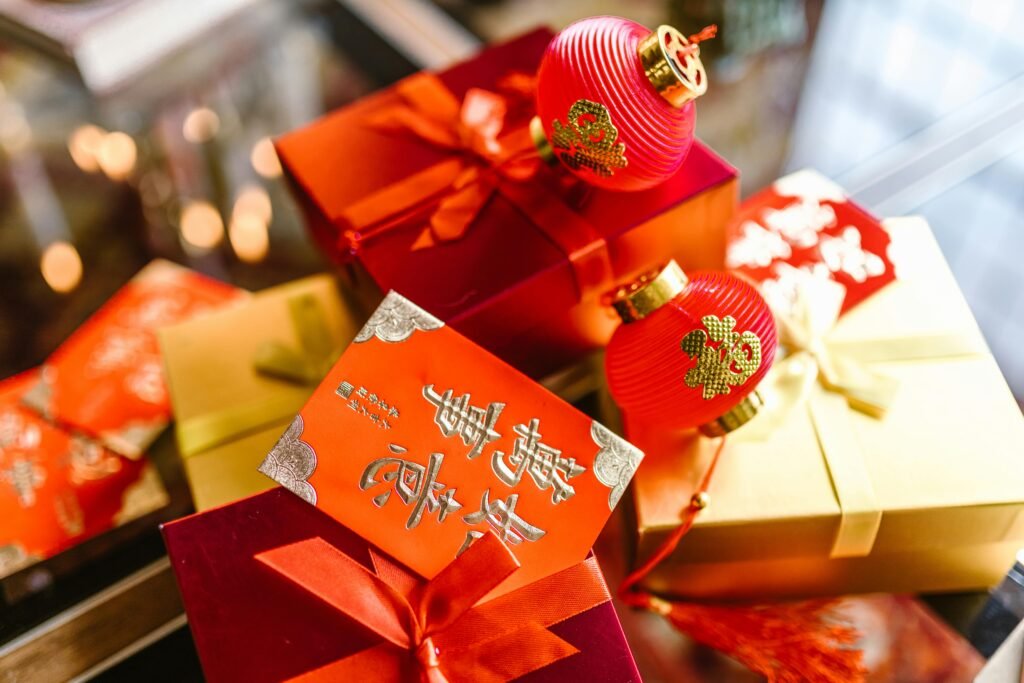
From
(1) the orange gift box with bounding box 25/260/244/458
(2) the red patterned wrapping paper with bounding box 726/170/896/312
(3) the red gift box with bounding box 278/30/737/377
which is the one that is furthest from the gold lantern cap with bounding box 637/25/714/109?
(1) the orange gift box with bounding box 25/260/244/458

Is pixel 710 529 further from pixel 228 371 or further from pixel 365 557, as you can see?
pixel 228 371

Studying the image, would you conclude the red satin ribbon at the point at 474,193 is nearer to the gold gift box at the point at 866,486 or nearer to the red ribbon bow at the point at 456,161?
the red ribbon bow at the point at 456,161

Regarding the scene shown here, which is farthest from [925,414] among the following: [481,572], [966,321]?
[481,572]

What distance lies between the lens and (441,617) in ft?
2.14

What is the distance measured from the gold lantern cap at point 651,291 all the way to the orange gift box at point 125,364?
1.68 ft

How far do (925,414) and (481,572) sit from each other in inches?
17.4

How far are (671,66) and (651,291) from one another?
176 mm

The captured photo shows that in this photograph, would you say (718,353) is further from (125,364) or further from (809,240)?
(125,364)

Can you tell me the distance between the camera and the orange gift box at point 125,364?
94cm

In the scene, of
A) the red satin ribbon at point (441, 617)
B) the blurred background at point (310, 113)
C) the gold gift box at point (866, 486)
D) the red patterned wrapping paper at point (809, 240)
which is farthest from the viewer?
the blurred background at point (310, 113)

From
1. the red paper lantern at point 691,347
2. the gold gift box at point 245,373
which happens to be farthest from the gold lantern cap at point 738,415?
the gold gift box at point 245,373

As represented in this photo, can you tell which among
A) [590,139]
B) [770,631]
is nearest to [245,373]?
[590,139]

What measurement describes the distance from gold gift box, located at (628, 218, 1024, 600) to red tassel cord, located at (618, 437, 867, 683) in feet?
0.04

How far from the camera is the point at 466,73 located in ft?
3.09
